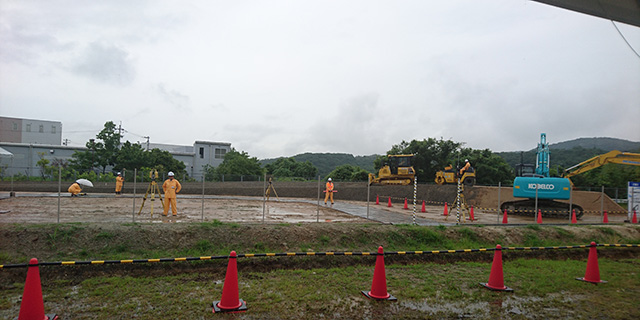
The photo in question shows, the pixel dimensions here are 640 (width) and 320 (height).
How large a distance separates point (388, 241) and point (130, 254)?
7115 mm

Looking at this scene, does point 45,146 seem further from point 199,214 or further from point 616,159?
point 616,159

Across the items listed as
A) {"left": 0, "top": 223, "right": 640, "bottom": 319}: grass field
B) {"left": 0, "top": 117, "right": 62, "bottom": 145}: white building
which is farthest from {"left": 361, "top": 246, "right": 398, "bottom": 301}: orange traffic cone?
{"left": 0, "top": 117, "right": 62, "bottom": 145}: white building

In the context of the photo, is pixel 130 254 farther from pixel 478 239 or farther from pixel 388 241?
pixel 478 239

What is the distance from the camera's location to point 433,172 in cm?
4772

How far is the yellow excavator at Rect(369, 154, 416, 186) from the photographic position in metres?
31.6

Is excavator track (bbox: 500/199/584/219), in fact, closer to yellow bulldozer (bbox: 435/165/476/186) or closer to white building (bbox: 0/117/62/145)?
yellow bulldozer (bbox: 435/165/476/186)

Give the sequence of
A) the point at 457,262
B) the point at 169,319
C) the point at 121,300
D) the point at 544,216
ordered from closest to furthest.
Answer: the point at 169,319 → the point at 121,300 → the point at 457,262 → the point at 544,216

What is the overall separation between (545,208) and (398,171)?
12.5 metres

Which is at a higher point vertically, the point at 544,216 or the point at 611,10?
the point at 611,10

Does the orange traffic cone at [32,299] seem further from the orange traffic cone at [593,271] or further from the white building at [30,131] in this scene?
the white building at [30,131]

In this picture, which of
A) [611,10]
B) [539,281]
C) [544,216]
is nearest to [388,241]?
[539,281]

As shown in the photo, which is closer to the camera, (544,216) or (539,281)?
(539,281)

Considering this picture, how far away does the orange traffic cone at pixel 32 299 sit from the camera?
17.0 ft

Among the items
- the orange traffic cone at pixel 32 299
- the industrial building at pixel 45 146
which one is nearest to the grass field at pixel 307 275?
the orange traffic cone at pixel 32 299
